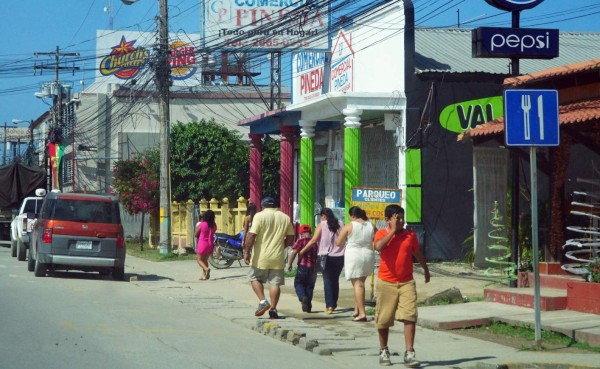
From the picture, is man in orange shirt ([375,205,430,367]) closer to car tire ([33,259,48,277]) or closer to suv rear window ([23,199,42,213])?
car tire ([33,259,48,277])

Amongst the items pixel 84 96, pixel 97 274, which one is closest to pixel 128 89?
pixel 84 96

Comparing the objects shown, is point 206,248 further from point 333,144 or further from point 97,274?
point 333,144

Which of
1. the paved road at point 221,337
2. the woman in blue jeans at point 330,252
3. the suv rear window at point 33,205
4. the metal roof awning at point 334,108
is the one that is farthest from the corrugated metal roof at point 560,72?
the suv rear window at point 33,205

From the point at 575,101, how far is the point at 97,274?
45.0 feet

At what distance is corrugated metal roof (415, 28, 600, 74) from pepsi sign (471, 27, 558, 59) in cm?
689

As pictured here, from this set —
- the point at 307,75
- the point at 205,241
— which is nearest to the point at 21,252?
the point at 205,241

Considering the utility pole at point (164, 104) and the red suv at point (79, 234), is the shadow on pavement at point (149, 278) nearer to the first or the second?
Answer: the red suv at point (79, 234)

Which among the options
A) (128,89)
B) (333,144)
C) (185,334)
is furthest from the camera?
(128,89)

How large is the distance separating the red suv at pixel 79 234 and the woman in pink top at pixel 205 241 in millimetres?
1908

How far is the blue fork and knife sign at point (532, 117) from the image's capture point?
37.1ft

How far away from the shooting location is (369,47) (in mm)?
24625

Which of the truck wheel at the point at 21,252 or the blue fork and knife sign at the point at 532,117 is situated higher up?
the blue fork and knife sign at the point at 532,117

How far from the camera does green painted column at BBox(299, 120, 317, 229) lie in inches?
1077

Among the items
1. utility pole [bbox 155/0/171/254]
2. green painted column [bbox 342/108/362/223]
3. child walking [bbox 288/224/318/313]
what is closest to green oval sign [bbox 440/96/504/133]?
green painted column [bbox 342/108/362/223]
